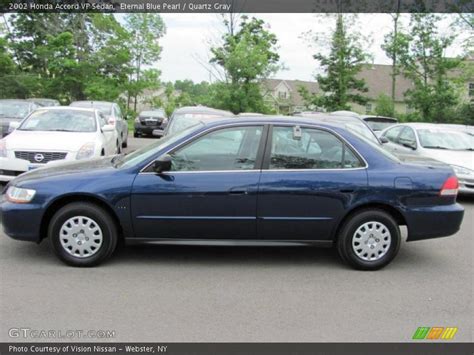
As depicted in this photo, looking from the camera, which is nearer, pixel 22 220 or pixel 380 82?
pixel 22 220

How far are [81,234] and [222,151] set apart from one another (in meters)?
1.70

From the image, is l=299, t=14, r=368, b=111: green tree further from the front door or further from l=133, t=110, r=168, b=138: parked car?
the front door

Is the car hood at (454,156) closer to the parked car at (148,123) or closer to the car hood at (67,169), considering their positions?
the car hood at (67,169)

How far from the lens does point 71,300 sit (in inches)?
173

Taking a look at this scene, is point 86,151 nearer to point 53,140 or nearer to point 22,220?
point 53,140

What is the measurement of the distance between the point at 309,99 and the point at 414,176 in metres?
28.4

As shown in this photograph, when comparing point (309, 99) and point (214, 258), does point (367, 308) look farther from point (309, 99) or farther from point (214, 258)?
point (309, 99)

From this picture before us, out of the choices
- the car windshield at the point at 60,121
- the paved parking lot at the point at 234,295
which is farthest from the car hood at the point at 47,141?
the paved parking lot at the point at 234,295

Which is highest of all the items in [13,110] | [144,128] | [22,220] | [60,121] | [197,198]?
[13,110]

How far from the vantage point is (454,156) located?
9.82 meters

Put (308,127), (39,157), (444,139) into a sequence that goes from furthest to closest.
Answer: (444,139) < (39,157) < (308,127)

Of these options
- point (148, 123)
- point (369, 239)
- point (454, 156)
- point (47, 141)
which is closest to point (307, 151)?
point (369, 239)

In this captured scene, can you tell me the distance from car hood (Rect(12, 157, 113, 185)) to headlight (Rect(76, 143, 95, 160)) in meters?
2.55
